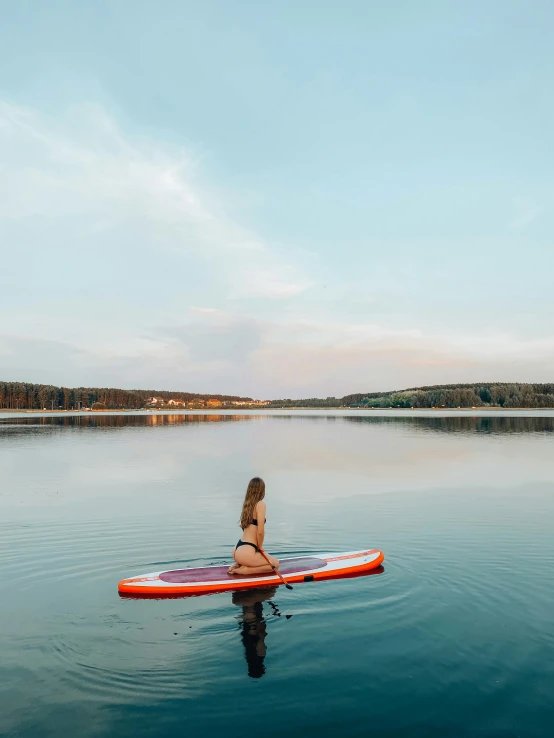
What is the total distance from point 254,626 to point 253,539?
2.19 meters

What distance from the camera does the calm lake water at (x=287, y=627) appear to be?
20.8 feet

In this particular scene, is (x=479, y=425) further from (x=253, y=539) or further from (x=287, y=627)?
(x=287, y=627)

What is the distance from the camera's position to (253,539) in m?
10.9

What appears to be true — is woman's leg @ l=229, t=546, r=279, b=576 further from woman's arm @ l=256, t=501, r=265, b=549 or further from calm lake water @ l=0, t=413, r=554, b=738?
calm lake water @ l=0, t=413, r=554, b=738

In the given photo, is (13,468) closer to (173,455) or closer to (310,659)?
(173,455)

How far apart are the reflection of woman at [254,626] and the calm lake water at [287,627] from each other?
0.03m

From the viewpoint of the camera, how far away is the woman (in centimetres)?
1076

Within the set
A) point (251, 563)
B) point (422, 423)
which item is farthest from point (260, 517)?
point (422, 423)

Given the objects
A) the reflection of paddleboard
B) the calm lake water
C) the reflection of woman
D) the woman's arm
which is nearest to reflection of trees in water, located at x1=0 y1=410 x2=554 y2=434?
the calm lake water

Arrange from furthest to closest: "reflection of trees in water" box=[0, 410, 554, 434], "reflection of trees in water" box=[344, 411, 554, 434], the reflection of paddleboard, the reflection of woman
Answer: "reflection of trees in water" box=[0, 410, 554, 434] → "reflection of trees in water" box=[344, 411, 554, 434] → the reflection of paddleboard → the reflection of woman

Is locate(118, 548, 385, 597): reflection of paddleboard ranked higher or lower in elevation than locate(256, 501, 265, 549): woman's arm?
lower

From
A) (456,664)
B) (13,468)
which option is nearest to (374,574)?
(456,664)

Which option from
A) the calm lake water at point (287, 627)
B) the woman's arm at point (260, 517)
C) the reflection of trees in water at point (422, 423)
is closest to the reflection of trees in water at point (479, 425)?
the reflection of trees in water at point (422, 423)

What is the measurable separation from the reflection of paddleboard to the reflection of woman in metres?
0.24
